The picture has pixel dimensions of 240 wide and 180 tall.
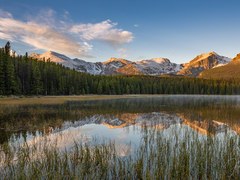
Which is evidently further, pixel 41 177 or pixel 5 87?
pixel 5 87

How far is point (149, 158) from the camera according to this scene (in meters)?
11.5

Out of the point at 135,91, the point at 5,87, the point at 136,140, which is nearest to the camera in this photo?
the point at 136,140

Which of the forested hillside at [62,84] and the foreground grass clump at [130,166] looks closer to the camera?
the foreground grass clump at [130,166]

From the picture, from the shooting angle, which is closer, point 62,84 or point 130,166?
point 130,166

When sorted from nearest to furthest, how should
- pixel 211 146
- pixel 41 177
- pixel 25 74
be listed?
pixel 41 177
pixel 211 146
pixel 25 74

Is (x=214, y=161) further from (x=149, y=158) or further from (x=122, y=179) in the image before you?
(x=122, y=179)

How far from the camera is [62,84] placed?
10294 centimetres

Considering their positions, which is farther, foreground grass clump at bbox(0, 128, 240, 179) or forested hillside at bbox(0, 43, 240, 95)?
forested hillside at bbox(0, 43, 240, 95)

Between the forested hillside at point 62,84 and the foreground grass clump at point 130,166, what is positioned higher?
the forested hillside at point 62,84

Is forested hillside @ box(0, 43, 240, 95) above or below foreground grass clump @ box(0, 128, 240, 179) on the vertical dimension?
above

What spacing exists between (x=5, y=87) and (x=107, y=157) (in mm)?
65952

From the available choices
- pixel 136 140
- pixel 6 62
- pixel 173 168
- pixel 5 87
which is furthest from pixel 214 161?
pixel 6 62

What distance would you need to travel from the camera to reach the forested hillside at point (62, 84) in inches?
2820

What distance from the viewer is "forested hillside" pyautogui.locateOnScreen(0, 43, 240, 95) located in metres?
71.6
